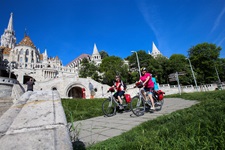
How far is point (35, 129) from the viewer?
1.05 metres

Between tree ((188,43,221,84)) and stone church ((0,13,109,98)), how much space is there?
31973mm

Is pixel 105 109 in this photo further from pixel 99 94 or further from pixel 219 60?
pixel 219 60

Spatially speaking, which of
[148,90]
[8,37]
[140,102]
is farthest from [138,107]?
[8,37]

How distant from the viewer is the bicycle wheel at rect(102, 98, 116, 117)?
5756 millimetres

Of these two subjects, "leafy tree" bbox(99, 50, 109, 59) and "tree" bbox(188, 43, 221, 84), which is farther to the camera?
"leafy tree" bbox(99, 50, 109, 59)

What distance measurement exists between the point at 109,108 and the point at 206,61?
47634 millimetres

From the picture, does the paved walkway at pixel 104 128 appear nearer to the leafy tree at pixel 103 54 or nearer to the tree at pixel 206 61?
the tree at pixel 206 61

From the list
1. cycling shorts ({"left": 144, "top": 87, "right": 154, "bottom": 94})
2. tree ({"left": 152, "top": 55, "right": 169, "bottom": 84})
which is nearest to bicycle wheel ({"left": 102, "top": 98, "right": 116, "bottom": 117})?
cycling shorts ({"left": 144, "top": 87, "right": 154, "bottom": 94})

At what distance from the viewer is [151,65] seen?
1630 inches

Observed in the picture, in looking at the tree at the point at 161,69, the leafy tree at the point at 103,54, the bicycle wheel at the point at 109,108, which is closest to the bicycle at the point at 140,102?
the bicycle wheel at the point at 109,108

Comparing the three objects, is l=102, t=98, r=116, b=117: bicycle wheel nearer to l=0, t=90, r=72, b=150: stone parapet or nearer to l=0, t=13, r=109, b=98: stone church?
l=0, t=90, r=72, b=150: stone parapet

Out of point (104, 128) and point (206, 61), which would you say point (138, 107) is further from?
point (206, 61)

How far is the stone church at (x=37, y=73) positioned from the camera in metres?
30.6

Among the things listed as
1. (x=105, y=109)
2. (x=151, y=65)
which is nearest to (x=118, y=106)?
(x=105, y=109)
